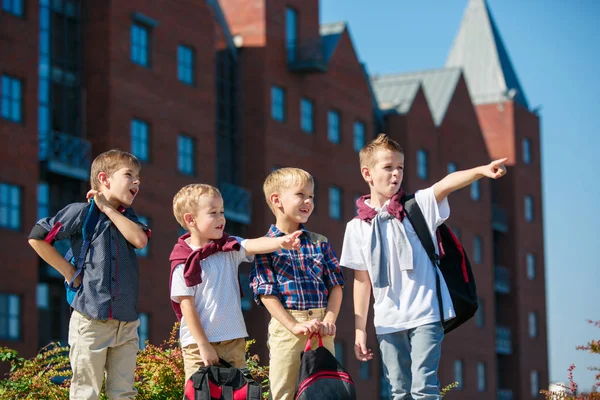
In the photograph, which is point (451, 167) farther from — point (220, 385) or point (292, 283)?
point (220, 385)

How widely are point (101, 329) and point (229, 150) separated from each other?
34.4 metres

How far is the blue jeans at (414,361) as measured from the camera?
8383 millimetres

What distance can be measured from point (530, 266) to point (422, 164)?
43.1 ft

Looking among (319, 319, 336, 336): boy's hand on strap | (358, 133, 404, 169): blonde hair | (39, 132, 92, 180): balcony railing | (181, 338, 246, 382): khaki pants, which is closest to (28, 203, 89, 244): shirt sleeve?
(181, 338, 246, 382): khaki pants

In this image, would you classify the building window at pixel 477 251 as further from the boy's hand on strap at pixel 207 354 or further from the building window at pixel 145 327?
the boy's hand on strap at pixel 207 354

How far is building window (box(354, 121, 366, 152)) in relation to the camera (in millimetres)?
48672

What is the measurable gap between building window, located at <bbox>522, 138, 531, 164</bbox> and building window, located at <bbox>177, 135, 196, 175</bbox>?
27854 millimetres

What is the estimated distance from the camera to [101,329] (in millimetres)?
8672

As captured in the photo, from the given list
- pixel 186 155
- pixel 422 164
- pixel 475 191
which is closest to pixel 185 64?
pixel 186 155

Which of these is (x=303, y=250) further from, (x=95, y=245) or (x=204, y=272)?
(x=95, y=245)

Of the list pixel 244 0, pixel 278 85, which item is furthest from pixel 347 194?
pixel 244 0

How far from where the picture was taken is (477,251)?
185 feet

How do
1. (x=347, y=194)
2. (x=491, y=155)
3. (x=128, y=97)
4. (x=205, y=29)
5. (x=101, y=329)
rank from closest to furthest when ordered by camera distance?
1. (x=101, y=329)
2. (x=128, y=97)
3. (x=205, y=29)
4. (x=347, y=194)
5. (x=491, y=155)

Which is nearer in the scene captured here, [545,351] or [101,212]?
[101,212]
